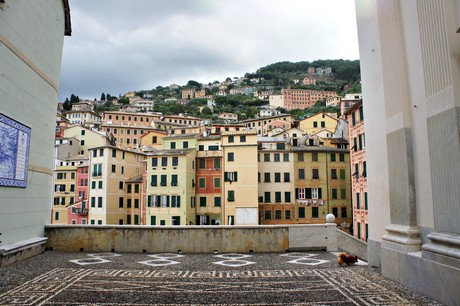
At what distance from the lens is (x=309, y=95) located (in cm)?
18888

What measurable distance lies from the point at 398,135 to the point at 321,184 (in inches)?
1606

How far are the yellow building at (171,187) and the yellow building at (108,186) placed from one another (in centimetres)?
746

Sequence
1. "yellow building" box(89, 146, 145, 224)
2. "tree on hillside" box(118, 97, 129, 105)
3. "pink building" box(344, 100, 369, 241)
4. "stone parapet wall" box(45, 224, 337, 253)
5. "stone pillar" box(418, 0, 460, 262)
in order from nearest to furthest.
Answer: "stone pillar" box(418, 0, 460, 262)
"stone parapet wall" box(45, 224, 337, 253)
"pink building" box(344, 100, 369, 241)
"yellow building" box(89, 146, 145, 224)
"tree on hillside" box(118, 97, 129, 105)

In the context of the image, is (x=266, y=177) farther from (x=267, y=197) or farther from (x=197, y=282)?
(x=197, y=282)

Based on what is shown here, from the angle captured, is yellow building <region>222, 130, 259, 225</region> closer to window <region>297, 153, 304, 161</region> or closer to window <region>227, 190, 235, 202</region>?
window <region>227, 190, 235, 202</region>

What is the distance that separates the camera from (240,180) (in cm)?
4678

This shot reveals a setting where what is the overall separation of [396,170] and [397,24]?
405cm

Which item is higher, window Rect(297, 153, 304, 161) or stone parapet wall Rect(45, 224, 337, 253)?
Result: window Rect(297, 153, 304, 161)

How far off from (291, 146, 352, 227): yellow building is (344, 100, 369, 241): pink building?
11582 mm

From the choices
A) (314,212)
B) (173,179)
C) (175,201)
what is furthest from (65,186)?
(314,212)

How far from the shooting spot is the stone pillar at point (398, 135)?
9055 millimetres

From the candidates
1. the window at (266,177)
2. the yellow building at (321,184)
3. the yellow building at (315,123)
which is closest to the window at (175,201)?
the window at (266,177)

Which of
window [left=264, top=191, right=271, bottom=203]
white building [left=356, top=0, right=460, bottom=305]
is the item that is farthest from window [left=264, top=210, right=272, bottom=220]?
white building [left=356, top=0, right=460, bottom=305]

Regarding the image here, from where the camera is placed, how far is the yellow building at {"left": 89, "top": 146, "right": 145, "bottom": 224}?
51.3 metres
